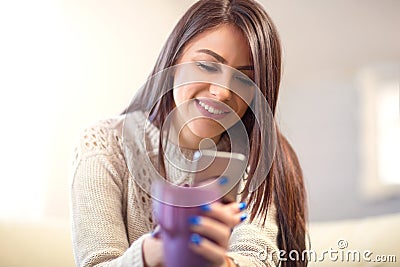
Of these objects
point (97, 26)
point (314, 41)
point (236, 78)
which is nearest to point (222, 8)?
point (236, 78)

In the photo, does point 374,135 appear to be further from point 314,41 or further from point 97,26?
point 97,26

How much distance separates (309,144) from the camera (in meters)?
1.37

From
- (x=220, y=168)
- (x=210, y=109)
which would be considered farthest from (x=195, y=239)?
(x=210, y=109)

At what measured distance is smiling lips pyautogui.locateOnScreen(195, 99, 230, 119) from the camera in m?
0.72

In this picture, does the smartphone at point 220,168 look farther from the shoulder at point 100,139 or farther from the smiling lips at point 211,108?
the shoulder at point 100,139

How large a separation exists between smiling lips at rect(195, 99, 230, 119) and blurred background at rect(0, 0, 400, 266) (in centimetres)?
39

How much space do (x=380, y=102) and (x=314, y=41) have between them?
195mm

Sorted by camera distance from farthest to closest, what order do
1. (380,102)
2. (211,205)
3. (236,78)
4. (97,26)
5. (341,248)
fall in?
(380,102) → (97,26) → (341,248) → (236,78) → (211,205)

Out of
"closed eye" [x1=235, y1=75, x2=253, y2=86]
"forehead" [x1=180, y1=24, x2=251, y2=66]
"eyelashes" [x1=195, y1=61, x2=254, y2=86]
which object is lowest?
"closed eye" [x1=235, y1=75, x2=253, y2=86]

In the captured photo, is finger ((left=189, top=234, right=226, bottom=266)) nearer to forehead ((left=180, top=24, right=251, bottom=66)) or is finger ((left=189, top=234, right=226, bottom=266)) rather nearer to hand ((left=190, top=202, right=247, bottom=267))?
hand ((left=190, top=202, right=247, bottom=267))

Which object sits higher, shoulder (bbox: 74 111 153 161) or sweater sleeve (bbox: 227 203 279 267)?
shoulder (bbox: 74 111 153 161)

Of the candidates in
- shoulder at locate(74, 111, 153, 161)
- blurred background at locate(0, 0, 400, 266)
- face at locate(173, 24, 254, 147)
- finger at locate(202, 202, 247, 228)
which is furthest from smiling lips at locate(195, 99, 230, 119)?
blurred background at locate(0, 0, 400, 266)

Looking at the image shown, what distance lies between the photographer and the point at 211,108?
72 centimetres

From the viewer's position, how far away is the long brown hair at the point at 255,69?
2.46 feet
